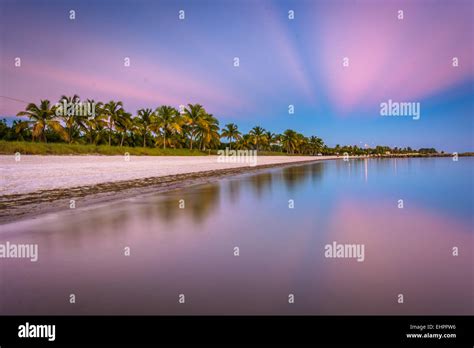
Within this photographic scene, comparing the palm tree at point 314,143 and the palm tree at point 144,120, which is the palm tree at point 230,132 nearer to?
the palm tree at point 144,120

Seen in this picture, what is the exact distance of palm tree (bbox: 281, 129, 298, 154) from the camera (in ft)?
448

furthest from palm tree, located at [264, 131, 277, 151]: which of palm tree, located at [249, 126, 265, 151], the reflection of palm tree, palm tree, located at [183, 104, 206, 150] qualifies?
the reflection of palm tree

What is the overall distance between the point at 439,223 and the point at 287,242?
5070 millimetres

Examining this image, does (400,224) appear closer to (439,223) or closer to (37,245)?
(439,223)

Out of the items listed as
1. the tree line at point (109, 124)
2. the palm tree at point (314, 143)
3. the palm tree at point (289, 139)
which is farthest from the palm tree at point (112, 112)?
the palm tree at point (314, 143)

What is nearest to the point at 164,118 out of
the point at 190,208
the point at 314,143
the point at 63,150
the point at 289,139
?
the point at 63,150

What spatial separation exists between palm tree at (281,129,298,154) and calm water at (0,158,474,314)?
12852 cm

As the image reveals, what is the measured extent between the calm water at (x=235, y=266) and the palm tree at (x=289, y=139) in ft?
422

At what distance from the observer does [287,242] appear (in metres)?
7.02

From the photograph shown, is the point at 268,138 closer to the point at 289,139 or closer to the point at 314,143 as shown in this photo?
the point at 289,139

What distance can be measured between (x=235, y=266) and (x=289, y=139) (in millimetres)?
Result: 134633

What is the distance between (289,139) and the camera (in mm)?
137250

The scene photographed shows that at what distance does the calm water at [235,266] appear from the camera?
4.13 m
